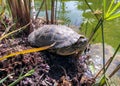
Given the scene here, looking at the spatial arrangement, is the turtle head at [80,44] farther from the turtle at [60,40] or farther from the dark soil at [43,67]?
the dark soil at [43,67]

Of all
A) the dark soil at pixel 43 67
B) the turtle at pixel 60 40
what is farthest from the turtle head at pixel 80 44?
the dark soil at pixel 43 67

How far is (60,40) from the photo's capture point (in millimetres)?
1828

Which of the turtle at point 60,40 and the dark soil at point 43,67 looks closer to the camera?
the dark soil at point 43,67

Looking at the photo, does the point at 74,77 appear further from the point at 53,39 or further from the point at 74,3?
the point at 74,3

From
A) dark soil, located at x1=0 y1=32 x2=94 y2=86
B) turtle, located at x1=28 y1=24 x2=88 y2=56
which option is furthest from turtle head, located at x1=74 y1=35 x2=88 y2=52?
dark soil, located at x1=0 y1=32 x2=94 y2=86

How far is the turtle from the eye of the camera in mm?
1821

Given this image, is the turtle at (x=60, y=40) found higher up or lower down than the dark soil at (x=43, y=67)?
higher up

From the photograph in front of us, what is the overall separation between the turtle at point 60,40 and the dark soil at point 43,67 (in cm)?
6

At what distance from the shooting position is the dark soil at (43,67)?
1.64 m

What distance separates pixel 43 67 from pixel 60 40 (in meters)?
0.19

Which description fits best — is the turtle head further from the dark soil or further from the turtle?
the dark soil

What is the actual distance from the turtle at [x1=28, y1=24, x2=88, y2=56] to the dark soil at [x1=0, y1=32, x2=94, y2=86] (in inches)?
2.4

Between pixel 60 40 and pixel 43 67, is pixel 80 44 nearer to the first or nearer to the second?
pixel 60 40

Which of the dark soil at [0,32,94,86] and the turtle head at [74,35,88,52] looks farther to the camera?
the turtle head at [74,35,88,52]
